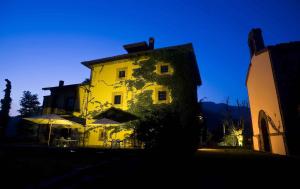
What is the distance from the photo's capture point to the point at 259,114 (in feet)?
52.3

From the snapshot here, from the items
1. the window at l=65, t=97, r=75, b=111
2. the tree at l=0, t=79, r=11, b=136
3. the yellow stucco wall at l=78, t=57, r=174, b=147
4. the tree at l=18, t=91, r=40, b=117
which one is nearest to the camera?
the yellow stucco wall at l=78, t=57, r=174, b=147

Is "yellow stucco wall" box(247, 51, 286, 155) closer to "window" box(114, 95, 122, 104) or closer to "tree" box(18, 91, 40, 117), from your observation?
"window" box(114, 95, 122, 104)

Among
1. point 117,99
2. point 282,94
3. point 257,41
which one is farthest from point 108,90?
point 282,94

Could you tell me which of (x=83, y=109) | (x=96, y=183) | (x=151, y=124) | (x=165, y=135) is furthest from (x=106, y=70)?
(x=96, y=183)

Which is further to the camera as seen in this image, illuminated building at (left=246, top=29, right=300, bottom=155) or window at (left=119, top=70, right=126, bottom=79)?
window at (left=119, top=70, right=126, bottom=79)

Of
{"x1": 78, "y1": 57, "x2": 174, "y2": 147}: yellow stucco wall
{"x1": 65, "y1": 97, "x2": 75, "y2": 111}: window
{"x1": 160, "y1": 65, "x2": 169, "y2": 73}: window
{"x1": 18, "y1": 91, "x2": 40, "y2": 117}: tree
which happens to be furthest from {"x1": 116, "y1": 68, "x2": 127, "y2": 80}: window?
{"x1": 18, "y1": 91, "x2": 40, "y2": 117}: tree

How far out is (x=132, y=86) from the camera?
18453 mm

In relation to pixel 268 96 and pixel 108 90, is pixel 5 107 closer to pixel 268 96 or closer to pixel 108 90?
pixel 108 90

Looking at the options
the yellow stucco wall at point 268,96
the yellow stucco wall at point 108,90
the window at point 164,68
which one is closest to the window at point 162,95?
the yellow stucco wall at point 108,90

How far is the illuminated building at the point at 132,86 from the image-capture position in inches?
671

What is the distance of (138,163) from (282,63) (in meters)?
11.4

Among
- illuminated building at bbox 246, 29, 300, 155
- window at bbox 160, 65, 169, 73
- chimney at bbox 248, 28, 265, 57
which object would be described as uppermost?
chimney at bbox 248, 28, 265, 57

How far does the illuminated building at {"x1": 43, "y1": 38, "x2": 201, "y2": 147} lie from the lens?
17031 millimetres

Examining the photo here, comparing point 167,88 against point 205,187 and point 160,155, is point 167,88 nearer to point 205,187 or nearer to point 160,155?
point 160,155
